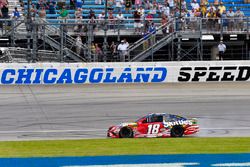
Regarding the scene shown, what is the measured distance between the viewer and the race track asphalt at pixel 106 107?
69.6 ft

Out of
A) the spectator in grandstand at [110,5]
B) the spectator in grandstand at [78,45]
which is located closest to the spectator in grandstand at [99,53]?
the spectator in grandstand at [78,45]

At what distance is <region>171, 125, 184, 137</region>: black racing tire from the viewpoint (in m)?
20.1

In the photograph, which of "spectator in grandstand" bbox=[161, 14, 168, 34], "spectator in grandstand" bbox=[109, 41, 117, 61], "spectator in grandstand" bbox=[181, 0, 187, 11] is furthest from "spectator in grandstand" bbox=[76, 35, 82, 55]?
"spectator in grandstand" bbox=[181, 0, 187, 11]

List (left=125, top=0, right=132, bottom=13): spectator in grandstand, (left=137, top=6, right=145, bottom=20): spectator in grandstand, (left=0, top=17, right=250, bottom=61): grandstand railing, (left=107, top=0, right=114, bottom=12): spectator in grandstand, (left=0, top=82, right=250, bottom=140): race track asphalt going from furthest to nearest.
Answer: (left=125, top=0, right=132, bottom=13): spectator in grandstand < (left=107, top=0, right=114, bottom=12): spectator in grandstand < (left=137, top=6, right=145, bottom=20): spectator in grandstand < (left=0, top=17, right=250, bottom=61): grandstand railing < (left=0, top=82, right=250, bottom=140): race track asphalt

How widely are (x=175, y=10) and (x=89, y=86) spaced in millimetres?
6820

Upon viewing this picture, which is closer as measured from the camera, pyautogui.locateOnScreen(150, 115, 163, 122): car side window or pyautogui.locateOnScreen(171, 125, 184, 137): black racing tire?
pyautogui.locateOnScreen(171, 125, 184, 137): black racing tire

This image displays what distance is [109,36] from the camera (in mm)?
30875

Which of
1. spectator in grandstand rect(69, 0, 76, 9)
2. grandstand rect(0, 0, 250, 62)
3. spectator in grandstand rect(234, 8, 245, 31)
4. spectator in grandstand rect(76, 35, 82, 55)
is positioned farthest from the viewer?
spectator in grandstand rect(69, 0, 76, 9)

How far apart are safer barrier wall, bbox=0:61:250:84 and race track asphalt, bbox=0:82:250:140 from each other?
295 millimetres

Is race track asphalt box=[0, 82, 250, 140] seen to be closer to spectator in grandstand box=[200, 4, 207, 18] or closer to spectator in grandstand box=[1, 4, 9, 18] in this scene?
spectator in grandstand box=[1, 4, 9, 18]

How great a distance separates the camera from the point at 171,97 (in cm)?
2608

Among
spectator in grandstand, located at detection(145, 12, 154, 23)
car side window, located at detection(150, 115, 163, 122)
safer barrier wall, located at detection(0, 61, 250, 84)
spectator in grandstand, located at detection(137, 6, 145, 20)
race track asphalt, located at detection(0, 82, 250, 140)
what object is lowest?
race track asphalt, located at detection(0, 82, 250, 140)

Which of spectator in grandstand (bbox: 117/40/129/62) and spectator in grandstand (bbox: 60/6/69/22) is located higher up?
spectator in grandstand (bbox: 60/6/69/22)

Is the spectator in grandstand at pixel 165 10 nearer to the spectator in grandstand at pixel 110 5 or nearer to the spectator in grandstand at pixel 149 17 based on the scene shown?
the spectator in grandstand at pixel 149 17
